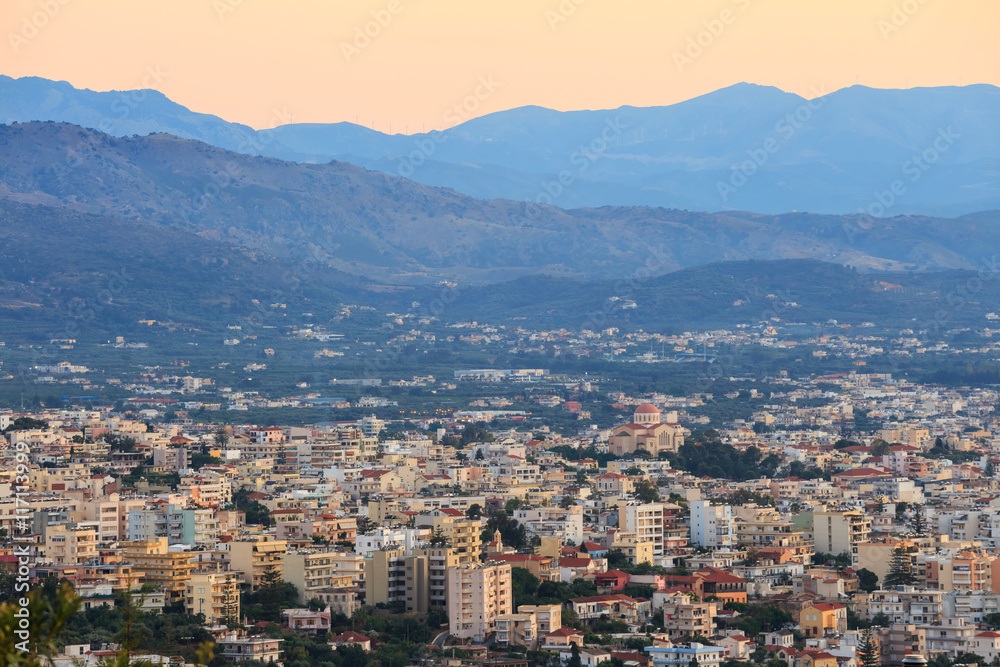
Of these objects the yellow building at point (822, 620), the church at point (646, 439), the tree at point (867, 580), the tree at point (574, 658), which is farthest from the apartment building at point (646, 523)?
the church at point (646, 439)

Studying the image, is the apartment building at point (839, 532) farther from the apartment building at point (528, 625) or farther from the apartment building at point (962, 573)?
the apartment building at point (528, 625)

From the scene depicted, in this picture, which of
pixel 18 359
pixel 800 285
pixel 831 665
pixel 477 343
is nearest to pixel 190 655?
pixel 831 665

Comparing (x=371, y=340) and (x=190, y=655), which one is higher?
(x=371, y=340)

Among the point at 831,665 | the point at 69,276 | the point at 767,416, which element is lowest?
the point at 831,665

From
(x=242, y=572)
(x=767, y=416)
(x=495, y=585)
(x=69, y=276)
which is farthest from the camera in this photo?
(x=69, y=276)

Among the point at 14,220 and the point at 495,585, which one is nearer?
the point at 495,585

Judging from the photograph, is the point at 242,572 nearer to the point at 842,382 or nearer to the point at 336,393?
the point at 336,393

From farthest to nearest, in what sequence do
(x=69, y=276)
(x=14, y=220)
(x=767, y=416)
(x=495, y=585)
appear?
(x=14, y=220)
(x=69, y=276)
(x=767, y=416)
(x=495, y=585)
